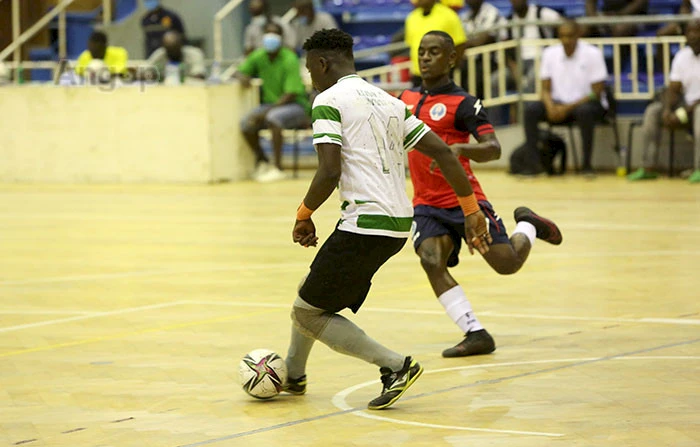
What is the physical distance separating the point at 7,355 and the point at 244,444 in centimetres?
265

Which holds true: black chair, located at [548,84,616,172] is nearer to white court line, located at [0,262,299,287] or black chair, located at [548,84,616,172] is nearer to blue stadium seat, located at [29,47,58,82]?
white court line, located at [0,262,299,287]

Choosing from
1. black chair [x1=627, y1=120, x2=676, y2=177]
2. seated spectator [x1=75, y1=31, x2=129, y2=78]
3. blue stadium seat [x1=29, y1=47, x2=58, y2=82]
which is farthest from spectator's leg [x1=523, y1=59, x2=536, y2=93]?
blue stadium seat [x1=29, y1=47, x2=58, y2=82]

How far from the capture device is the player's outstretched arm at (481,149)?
7277 millimetres

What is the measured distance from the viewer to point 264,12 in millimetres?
23312

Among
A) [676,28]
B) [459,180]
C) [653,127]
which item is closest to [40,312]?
[459,180]

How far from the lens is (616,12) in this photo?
67.4 ft

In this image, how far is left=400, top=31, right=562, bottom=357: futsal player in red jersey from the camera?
7.51 metres

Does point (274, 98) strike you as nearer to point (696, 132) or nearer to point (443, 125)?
point (696, 132)

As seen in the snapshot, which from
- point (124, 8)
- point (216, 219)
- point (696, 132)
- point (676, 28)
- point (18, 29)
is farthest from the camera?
point (124, 8)

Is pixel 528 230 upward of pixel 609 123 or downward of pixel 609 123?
downward

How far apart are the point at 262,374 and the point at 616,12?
15.5 m

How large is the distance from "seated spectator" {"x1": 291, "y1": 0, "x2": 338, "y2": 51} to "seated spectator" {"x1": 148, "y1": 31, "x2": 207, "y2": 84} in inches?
68.2

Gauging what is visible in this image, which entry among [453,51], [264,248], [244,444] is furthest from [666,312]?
[264,248]

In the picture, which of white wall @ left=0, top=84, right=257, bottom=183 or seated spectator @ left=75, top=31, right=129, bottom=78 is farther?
seated spectator @ left=75, top=31, right=129, bottom=78
